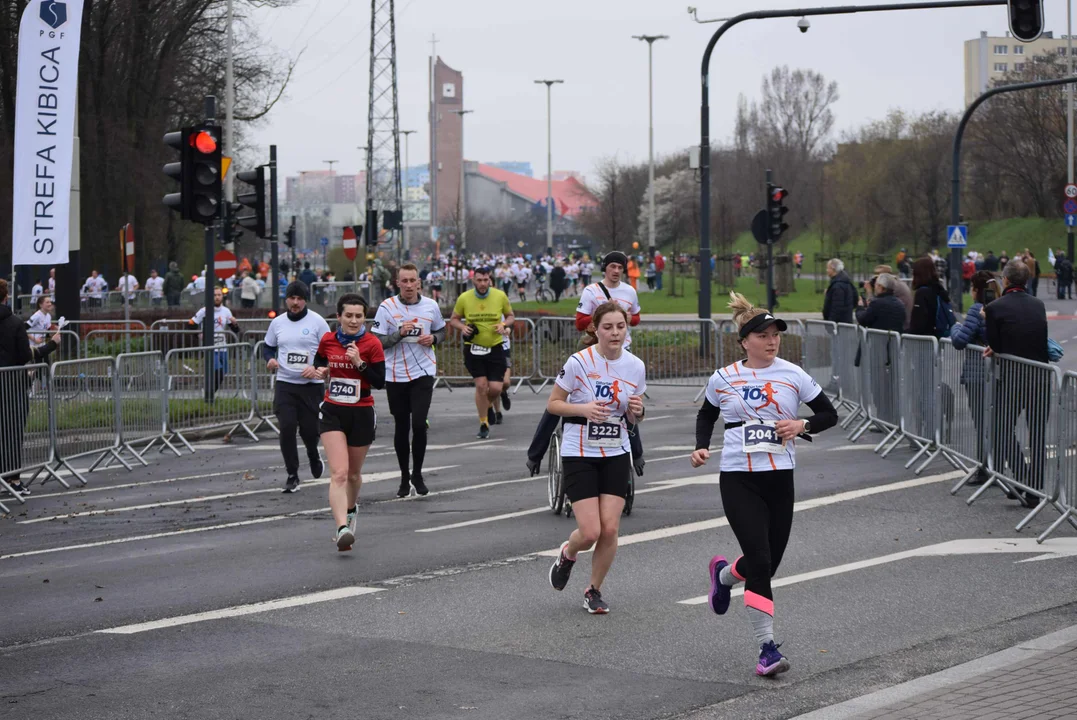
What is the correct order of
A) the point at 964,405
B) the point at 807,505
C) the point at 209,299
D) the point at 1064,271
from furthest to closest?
the point at 1064,271 → the point at 209,299 → the point at 964,405 → the point at 807,505

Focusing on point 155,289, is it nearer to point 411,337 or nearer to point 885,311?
point 885,311

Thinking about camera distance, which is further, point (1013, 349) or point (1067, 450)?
point (1013, 349)

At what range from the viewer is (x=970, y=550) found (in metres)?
9.96

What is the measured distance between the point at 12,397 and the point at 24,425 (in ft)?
1.28

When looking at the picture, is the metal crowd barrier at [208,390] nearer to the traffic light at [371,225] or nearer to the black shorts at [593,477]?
the black shorts at [593,477]

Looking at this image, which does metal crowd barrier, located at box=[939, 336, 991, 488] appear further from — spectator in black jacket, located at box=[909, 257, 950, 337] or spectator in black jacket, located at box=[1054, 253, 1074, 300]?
spectator in black jacket, located at box=[1054, 253, 1074, 300]

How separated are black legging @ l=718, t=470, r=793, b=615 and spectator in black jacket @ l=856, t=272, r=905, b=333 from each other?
992 cm

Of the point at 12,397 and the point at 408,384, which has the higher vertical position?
the point at 408,384

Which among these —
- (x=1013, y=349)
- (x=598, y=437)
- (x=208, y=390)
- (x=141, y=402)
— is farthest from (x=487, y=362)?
(x=598, y=437)

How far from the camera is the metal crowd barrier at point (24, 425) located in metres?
13.5

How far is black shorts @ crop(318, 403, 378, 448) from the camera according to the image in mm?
10477

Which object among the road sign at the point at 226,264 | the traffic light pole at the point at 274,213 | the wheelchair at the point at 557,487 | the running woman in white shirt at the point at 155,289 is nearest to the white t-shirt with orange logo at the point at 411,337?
the wheelchair at the point at 557,487

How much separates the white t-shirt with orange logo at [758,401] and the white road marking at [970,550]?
219cm

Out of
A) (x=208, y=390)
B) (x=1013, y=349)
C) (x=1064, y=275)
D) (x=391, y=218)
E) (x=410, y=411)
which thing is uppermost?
(x=391, y=218)
